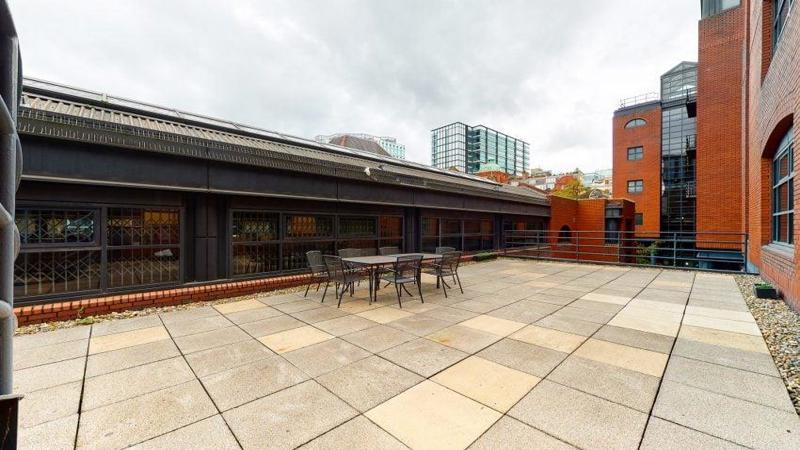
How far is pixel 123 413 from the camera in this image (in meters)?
2.79

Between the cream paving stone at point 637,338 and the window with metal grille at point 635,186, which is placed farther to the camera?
the window with metal grille at point 635,186

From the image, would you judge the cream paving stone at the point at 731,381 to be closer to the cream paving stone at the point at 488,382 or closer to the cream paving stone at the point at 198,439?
the cream paving stone at the point at 488,382

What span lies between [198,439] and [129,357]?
219cm

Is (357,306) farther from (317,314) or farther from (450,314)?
(450,314)

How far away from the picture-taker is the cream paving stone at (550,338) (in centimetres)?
413

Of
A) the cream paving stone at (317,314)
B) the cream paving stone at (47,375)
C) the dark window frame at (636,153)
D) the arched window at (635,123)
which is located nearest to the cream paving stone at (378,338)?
the cream paving stone at (317,314)

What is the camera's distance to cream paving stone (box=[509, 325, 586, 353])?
Result: 13.5 feet

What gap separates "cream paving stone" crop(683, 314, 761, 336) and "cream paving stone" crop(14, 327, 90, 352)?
8935 mm

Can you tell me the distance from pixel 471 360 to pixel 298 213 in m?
5.64

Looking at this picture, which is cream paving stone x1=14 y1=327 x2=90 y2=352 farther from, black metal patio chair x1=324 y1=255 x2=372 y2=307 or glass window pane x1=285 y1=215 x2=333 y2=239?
glass window pane x1=285 y1=215 x2=333 y2=239

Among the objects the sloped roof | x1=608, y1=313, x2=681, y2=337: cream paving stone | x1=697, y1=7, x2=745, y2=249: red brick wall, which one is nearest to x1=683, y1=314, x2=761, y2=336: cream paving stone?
x1=608, y1=313, x2=681, y2=337: cream paving stone

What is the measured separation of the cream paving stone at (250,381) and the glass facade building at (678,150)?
30190mm

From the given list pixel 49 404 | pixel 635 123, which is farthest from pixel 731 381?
pixel 635 123

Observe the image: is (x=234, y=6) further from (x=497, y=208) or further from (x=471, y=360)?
(x=497, y=208)
